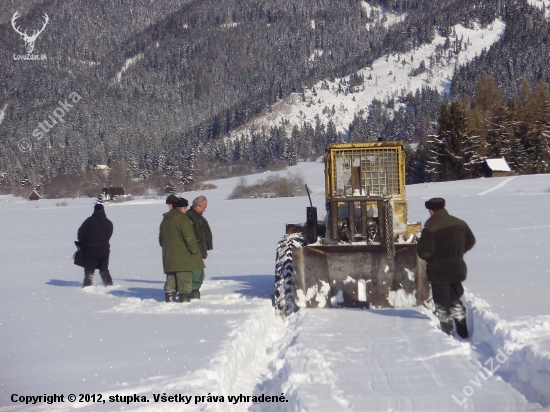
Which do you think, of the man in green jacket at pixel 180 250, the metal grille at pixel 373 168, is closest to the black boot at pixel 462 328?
the metal grille at pixel 373 168

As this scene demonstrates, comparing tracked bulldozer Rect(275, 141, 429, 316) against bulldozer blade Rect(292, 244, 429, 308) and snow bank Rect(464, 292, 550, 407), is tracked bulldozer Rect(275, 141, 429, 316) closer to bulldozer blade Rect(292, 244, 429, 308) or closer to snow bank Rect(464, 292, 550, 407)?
bulldozer blade Rect(292, 244, 429, 308)

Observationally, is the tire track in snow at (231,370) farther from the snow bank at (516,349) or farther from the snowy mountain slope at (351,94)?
the snowy mountain slope at (351,94)

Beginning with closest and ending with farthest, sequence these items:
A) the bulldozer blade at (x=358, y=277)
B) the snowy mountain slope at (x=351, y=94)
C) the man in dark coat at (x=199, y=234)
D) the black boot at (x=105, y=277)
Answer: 1. the bulldozer blade at (x=358, y=277)
2. the man in dark coat at (x=199, y=234)
3. the black boot at (x=105, y=277)
4. the snowy mountain slope at (x=351, y=94)

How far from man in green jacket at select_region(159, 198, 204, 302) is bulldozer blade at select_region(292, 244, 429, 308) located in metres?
1.47

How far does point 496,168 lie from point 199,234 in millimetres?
48731

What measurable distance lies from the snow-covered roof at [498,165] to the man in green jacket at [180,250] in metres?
48.7

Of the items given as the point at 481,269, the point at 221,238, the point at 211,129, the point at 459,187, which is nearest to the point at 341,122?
the point at 211,129

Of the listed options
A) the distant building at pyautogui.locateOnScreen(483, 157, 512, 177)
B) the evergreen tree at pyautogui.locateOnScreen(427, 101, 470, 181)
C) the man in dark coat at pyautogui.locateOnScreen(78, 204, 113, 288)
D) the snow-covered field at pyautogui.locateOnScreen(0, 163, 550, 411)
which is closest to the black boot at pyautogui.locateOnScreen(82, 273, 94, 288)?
the man in dark coat at pyautogui.locateOnScreen(78, 204, 113, 288)

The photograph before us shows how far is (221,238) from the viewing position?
77.7ft

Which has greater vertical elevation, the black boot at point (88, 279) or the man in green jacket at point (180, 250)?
the man in green jacket at point (180, 250)

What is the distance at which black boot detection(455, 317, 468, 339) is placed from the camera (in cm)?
668

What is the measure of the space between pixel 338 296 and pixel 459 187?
37.8 m

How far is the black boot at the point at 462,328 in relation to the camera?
6680 mm

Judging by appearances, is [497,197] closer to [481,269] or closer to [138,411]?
[481,269]
